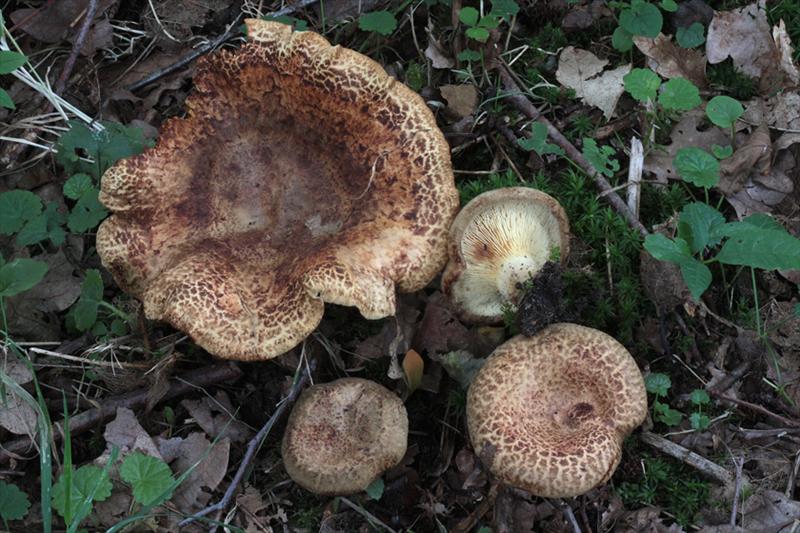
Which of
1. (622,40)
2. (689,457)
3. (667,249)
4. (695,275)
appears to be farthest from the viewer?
(622,40)

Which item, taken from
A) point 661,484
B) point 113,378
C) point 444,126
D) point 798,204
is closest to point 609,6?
point 444,126

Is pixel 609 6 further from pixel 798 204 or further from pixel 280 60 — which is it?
pixel 280 60

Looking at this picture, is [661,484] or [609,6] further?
[609,6]

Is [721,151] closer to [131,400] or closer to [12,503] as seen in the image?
[131,400]

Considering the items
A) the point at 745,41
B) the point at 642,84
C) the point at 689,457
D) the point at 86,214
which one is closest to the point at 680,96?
the point at 642,84

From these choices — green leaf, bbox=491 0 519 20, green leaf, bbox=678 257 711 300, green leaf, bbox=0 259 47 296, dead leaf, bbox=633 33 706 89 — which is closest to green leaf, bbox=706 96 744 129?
dead leaf, bbox=633 33 706 89

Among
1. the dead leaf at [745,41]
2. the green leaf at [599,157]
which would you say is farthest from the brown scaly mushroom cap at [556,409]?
the dead leaf at [745,41]
